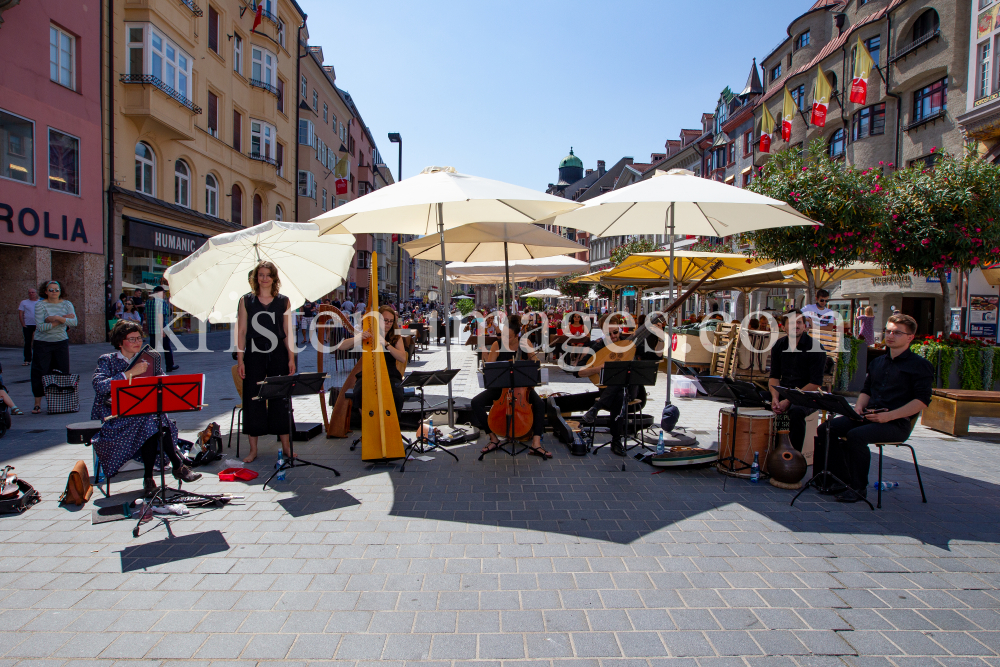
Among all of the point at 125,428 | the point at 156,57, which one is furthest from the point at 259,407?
the point at 156,57

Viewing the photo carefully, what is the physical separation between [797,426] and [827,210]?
6.89m

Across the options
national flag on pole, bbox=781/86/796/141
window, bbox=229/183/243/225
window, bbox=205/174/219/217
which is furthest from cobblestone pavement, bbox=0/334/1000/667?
national flag on pole, bbox=781/86/796/141

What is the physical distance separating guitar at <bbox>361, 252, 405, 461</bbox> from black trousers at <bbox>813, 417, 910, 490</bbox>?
3.93m

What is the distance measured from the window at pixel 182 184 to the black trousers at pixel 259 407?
57.6 feet

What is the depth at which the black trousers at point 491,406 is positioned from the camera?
624cm

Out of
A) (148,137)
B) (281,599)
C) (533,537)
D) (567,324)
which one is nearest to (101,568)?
(281,599)

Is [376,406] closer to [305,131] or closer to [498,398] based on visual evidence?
[498,398]

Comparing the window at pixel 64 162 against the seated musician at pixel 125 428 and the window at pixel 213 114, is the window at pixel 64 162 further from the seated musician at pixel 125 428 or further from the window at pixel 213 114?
the seated musician at pixel 125 428

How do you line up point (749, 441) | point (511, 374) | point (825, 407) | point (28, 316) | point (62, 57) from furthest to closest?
point (62, 57) < point (28, 316) < point (511, 374) < point (749, 441) < point (825, 407)

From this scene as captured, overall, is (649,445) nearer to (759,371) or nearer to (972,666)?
(972,666)

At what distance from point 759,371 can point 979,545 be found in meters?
6.57

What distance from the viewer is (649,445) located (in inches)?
263

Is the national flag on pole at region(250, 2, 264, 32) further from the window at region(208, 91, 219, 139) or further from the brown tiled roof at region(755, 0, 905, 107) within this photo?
the brown tiled roof at region(755, 0, 905, 107)

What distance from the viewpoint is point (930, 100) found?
71.4 feet
